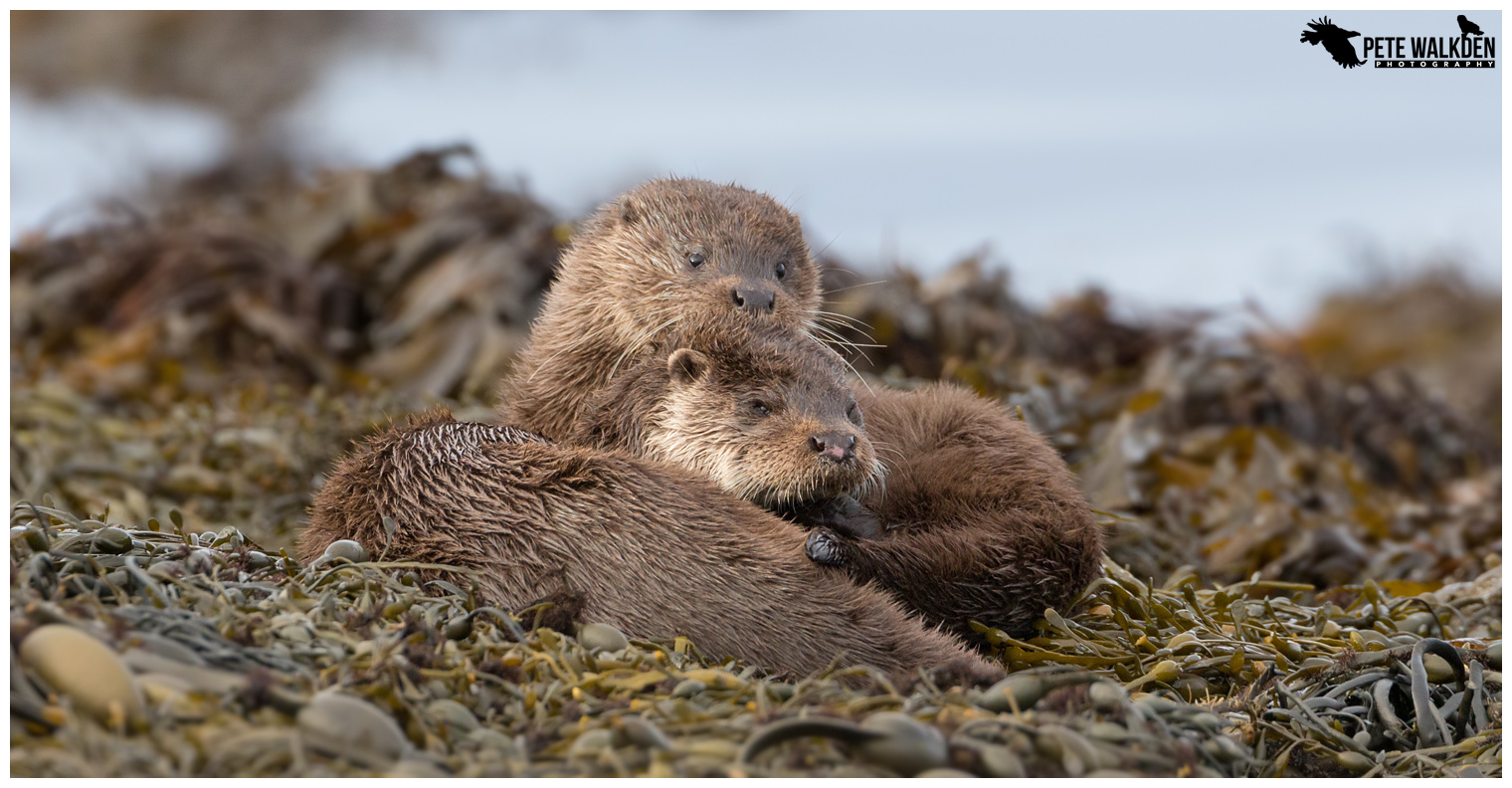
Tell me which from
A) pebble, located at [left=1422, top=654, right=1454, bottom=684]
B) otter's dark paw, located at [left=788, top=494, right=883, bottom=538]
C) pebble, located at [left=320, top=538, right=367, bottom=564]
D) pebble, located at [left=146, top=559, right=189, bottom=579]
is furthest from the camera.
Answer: otter's dark paw, located at [left=788, top=494, right=883, bottom=538]

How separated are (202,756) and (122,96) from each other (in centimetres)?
1636

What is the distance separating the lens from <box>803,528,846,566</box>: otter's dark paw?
11.0 ft

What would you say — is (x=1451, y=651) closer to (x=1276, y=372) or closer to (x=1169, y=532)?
(x=1169, y=532)

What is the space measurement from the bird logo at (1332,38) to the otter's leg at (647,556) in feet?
8.45

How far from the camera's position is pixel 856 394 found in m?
4.32

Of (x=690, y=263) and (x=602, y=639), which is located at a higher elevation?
(x=690, y=263)

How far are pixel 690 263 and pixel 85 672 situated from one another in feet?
8.00

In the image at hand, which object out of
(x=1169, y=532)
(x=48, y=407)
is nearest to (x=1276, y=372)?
(x=1169, y=532)

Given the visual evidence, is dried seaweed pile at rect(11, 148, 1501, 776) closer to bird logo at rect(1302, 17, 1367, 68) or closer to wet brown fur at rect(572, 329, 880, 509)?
wet brown fur at rect(572, 329, 880, 509)

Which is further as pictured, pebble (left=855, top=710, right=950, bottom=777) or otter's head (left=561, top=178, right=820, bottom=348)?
otter's head (left=561, top=178, right=820, bottom=348)

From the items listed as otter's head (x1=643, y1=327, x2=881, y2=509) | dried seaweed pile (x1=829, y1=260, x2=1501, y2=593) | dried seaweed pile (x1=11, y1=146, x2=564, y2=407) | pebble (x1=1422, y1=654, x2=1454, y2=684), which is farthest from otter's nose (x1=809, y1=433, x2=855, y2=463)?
dried seaweed pile (x1=11, y1=146, x2=564, y2=407)

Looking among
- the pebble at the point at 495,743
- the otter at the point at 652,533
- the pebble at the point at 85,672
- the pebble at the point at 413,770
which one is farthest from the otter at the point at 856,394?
the pebble at the point at 85,672

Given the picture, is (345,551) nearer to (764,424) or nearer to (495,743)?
(495,743)

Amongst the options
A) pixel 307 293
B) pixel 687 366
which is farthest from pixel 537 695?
pixel 307 293
